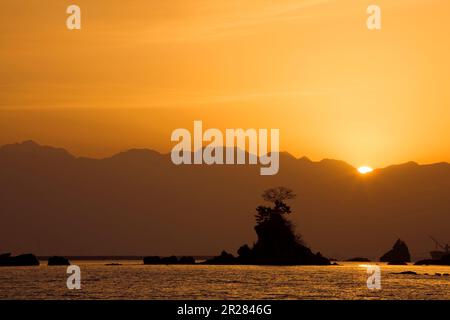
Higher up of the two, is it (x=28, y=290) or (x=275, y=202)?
(x=275, y=202)
